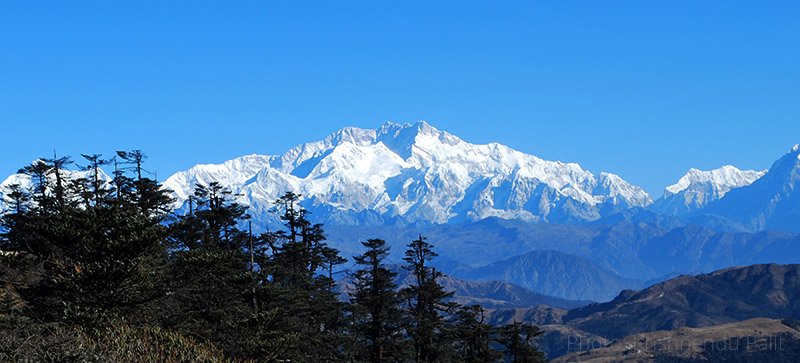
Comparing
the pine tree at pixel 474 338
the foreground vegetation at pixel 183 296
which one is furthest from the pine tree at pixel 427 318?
the pine tree at pixel 474 338

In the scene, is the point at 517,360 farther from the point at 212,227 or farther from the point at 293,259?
the point at 212,227

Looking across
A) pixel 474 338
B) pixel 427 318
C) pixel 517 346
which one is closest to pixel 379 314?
pixel 427 318

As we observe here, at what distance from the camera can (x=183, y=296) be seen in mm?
41500

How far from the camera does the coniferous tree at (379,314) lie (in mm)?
63562

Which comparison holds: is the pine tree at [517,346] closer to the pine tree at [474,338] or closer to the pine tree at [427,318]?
the pine tree at [474,338]

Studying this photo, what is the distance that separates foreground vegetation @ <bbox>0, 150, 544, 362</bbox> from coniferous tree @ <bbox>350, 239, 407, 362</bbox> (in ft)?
0.37

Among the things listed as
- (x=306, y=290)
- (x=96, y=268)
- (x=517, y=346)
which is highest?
(x=306, y=290)

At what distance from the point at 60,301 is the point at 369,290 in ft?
119

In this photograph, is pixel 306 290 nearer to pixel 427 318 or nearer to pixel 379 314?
pixel 379 314

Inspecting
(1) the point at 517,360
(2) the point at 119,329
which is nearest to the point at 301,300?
(2) the point at 119,329

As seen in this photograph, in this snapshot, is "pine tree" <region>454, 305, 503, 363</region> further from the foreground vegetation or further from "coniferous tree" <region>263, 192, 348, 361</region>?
"coniferous tree" <region>263, 192, 348, 361</region>

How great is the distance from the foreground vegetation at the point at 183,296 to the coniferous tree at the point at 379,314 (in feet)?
0.37

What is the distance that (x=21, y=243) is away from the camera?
48.4m

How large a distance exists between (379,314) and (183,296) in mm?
25153
